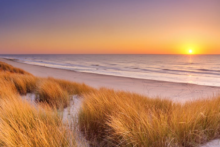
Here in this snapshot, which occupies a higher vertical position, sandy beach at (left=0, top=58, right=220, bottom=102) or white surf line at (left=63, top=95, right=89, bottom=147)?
white surf line at (left=63, top=95, right=89, bottom=147)

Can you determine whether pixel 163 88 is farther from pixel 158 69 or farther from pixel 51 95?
pixel 158 69

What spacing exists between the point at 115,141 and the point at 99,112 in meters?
0.73

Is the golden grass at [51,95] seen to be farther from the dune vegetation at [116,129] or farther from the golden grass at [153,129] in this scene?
the golden grass at [153,129]

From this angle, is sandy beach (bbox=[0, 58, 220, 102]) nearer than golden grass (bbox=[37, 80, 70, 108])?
No

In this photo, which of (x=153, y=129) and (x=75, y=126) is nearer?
(x=153, y=129)

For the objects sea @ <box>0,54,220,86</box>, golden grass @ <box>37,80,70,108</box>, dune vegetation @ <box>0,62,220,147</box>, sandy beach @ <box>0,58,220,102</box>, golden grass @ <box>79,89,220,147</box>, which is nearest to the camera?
dune vegetation @ <box>0,62,220,147</box>

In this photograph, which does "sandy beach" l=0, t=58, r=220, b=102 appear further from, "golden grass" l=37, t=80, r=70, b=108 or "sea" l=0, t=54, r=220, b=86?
"golden grass" l=37, t=80, r=70, b=108

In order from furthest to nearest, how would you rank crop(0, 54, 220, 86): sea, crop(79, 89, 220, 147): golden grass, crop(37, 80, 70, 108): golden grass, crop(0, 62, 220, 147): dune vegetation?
crop(0, 54, 220, 86): sea → crop(37, 80, 70, 108): golden grass → crop(79, 89, 220, 147): golden grass → crop(0, 62, 220, 147): dune vegetation

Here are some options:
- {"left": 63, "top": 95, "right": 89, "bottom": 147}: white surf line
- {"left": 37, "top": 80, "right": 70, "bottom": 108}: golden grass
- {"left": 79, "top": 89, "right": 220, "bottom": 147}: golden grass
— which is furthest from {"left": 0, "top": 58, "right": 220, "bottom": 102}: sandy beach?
{"left": 37, "top": 80, "right": 70, "bottom": 108}: golden grass

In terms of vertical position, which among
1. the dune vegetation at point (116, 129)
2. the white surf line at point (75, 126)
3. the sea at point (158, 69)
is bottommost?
A: the sea at point (158, 69)

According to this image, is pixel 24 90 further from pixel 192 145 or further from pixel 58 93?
pixel 192 145

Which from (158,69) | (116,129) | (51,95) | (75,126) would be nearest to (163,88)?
(51,95)

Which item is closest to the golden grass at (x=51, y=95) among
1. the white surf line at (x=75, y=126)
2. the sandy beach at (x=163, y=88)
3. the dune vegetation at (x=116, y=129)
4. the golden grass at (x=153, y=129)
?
the white surf line at (x=75, y=126)

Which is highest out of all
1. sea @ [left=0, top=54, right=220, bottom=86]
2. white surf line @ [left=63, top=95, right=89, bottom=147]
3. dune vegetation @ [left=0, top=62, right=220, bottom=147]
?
dune vegetation @ [left=0, top=62, right=220, bottom=147]
